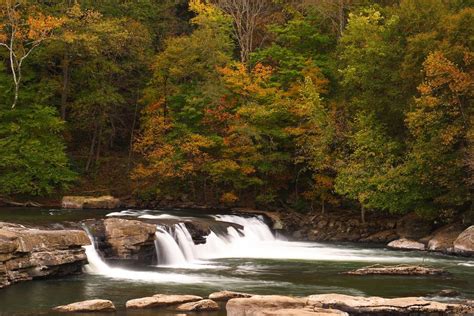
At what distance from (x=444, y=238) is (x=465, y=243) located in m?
2.21

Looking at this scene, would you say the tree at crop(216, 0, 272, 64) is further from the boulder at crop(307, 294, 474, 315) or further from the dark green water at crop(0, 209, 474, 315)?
the boulder at crop(307, 294, 474, 315)

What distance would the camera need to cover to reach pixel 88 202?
120 ft

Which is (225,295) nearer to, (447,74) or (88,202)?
(447,74)

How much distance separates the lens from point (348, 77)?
35969 mm

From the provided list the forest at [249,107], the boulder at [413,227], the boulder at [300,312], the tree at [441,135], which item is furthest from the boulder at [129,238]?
the boulder at [413,227]

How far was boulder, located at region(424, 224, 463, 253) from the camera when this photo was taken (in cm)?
2944

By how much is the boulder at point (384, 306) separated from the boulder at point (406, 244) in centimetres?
1433

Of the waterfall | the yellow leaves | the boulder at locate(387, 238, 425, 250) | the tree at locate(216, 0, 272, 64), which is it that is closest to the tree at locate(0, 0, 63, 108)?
the yellow leaves

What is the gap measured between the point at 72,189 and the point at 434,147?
21857 millimetres

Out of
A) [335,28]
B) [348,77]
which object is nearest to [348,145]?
[348,77]

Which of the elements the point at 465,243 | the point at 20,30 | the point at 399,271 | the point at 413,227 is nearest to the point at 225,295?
the point at 399,271

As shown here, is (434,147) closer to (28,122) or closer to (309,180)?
(309,180)

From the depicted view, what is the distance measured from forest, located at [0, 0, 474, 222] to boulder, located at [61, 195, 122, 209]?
1.88 metres

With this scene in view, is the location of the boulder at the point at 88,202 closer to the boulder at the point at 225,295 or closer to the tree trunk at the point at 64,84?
the tree trunk at the point at 64,84
